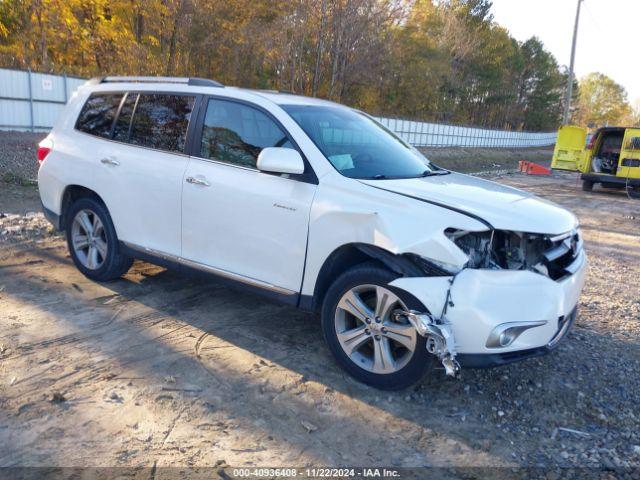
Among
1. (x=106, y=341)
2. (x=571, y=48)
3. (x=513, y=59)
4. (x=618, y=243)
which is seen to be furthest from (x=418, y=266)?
(x=513, y=59)

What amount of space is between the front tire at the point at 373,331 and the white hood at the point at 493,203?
1.96 feet

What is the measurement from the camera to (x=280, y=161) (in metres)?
3.65

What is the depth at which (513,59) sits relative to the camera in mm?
68625

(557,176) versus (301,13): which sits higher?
(301,13)

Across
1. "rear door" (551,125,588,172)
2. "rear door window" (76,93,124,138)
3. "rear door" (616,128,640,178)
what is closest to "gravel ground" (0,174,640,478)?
"rear door window" (76,93,124,138)

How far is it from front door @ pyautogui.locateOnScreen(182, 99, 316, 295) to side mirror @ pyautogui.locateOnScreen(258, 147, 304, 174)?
0.42 feet

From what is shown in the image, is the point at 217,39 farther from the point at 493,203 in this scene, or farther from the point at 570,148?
the point at 493,203

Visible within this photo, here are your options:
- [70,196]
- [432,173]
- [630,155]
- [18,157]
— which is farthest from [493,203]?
[630,155]

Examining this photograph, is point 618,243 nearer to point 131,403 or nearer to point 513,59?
point 131,403

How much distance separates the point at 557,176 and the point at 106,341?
22.4 meters

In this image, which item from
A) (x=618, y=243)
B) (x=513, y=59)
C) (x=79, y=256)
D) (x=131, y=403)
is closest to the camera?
(x=131, y=403)

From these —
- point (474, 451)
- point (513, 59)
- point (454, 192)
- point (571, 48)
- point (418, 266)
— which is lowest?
point (474, 451)

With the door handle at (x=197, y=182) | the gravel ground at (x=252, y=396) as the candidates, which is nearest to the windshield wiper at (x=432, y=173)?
Result: the gravel ground at (x=252, y=396)

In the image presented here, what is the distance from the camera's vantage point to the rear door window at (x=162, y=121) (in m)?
4.46
